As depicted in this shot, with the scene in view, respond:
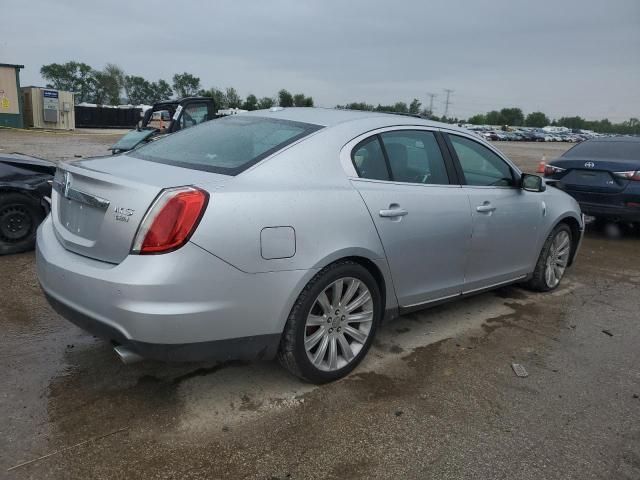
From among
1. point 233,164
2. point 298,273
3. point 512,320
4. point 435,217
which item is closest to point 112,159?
point 233,164

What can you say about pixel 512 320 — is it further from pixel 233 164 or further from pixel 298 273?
pixel 233 164

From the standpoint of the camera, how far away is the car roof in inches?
135

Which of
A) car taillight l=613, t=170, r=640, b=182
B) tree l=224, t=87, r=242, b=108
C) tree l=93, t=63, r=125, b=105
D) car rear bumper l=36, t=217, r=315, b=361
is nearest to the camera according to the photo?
car rear bumper l=36, t=217, r=315, b=361

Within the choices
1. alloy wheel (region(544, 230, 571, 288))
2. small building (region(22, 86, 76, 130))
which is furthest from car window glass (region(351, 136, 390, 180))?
small building (region(22, 86, 76, 130))

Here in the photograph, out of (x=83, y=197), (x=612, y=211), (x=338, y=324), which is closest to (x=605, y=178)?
(x=612, y=211)

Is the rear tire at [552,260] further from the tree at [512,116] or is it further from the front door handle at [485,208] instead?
the tree at [512,116]

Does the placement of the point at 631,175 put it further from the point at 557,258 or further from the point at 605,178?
the point at 557,258

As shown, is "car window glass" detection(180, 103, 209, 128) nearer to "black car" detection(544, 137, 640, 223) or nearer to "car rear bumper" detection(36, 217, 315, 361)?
"black car" detection(544, 137, 640, 223)

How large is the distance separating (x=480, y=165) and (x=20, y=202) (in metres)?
4.58

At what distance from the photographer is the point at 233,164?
113 inches

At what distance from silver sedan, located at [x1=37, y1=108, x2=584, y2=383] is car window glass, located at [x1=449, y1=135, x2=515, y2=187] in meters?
0.03

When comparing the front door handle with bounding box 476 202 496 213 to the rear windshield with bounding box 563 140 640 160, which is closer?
the front door handle with bounding box 476 202 496 213

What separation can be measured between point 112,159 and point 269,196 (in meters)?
1.16

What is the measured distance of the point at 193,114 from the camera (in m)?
10.5
